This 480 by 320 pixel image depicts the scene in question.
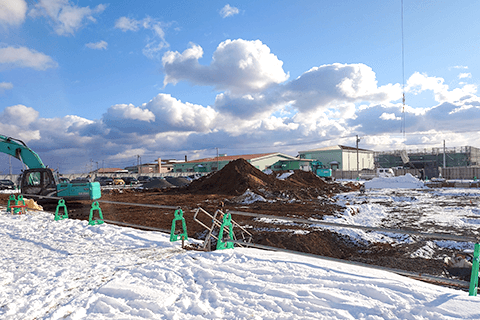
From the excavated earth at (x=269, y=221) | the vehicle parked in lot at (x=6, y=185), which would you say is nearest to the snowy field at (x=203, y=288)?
the excavated earth at (x=269, y=221)

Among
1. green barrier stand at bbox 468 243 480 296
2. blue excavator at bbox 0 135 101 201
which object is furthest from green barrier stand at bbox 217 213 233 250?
blue excavator at bbox 0 135 101 201

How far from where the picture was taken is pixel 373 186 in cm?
3759

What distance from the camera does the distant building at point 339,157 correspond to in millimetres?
71375

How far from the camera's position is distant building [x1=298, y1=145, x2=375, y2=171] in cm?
7138

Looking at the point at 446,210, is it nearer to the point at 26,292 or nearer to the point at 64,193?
the point at 26,292

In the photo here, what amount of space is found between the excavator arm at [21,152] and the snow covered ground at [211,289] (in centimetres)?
1197

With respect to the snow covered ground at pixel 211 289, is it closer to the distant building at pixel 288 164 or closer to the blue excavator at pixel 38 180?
the blue excavator at pixel 38 180

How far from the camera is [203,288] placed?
464 cm

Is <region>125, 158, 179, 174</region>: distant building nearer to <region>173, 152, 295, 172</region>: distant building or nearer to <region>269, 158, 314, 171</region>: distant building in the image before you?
<region>173, 152, 295, 172</region>: distant building

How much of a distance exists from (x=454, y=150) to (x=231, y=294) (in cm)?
9662

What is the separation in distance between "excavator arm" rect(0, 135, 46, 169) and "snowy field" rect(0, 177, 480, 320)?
11.5m

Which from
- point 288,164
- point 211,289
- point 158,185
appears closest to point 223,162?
Answer: point 288,164

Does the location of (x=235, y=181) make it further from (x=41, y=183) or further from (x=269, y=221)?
(x=41, y=183)

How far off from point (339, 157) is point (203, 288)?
2808 inches
